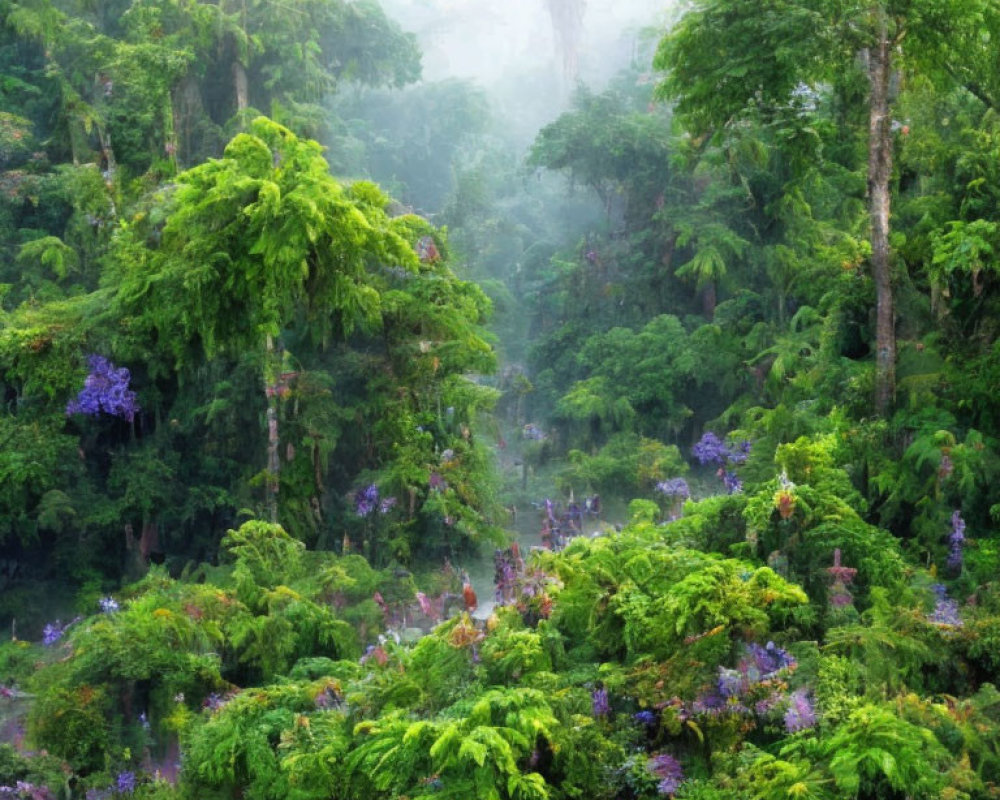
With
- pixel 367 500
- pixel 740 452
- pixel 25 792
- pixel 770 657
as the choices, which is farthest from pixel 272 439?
pixel 770 657

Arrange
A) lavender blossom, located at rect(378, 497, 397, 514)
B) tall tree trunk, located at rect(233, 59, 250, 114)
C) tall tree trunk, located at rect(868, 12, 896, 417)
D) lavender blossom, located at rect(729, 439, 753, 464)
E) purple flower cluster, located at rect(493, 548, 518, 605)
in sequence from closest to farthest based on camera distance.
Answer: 1. tall tree trunk, located at rect(868, 12, 896, 417)
2. purple flower cluster, located at rect(493, 548, 518, 605)
3. lavender blossom, located at rect(378, 497, 397, 514)
4. lavender blossom, located at rect(729, 439, 753, 464)
5. tall tree trunk, located at rect(233, 59, 250, 114)

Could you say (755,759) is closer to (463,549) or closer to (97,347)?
(463,549)

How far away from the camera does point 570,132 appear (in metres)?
24.5

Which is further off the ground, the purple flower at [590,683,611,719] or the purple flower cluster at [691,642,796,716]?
the purple flower at [590,683,611,719]

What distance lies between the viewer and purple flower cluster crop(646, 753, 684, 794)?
5.73 meters

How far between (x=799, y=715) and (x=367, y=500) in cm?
879

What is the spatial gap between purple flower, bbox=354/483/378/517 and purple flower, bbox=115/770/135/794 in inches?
221

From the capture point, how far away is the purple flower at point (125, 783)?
8.48 m

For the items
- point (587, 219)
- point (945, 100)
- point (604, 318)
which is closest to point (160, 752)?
point (945, 100)

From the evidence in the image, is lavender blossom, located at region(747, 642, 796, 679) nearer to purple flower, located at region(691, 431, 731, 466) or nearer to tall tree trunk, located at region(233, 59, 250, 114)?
purple flower, located at region(691, 431, 731, 466)

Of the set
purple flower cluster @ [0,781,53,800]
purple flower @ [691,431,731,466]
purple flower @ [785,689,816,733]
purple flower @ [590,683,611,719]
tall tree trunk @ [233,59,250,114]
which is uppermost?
tall tree trunk @ [233,59,250,114]

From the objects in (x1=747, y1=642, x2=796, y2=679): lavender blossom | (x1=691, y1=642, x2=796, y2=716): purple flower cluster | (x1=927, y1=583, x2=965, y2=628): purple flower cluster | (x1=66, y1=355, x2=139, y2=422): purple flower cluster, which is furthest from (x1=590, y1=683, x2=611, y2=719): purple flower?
(x1=66, y1=355, x2=139, y2=422): purple flower cluster

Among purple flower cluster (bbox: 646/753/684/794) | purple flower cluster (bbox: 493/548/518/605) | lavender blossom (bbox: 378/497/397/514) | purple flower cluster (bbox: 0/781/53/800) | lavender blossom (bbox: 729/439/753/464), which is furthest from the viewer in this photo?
lavender blossom (bbox: 729/439/753/464)

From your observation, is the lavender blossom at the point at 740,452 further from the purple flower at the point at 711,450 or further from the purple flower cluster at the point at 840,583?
the purple flower cluster at the point at 840,583
